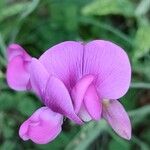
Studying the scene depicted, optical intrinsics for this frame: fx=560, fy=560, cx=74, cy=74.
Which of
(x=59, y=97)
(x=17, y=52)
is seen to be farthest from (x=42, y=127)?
(x=17, y=52)

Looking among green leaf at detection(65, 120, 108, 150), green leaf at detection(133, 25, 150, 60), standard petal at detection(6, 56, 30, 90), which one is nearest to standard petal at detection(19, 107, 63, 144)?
standard petal at detection(6, 56, 30, 90)

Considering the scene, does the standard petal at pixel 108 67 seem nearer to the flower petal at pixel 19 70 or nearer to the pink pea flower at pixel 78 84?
the pink pea flower at pixel 78 84

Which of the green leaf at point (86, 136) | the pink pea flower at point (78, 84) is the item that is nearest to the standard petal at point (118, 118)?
the pink pea flower at point (78, 84)

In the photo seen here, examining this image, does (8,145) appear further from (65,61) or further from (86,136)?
(65,61)

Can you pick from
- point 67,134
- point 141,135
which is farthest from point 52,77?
point 141,135

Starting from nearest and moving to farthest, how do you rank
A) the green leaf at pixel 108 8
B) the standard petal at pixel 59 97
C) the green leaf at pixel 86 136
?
the standard petal at pixel 59 97 → the green leaf at pixel 86 136 → the green leaf at pixel 108 8

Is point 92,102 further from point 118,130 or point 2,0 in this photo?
point 2,0

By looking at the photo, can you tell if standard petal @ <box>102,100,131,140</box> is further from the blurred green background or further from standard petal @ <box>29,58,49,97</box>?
the blurred green background
